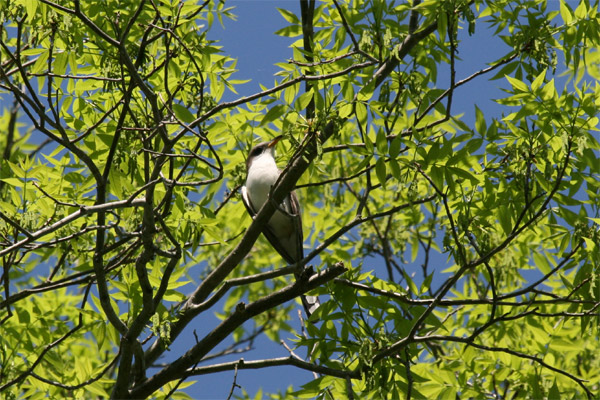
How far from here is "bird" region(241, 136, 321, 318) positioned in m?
6.82

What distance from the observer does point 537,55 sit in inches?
192

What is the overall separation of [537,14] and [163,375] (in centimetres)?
424

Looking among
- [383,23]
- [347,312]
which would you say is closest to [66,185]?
[347,312]

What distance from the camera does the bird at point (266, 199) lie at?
6.82 metres

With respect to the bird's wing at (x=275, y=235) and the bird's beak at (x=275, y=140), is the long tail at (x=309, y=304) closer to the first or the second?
the bird's wing at (x=275, y=235)

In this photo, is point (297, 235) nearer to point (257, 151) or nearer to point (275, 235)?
point (275, 235)

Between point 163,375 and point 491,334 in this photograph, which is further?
point 491,334

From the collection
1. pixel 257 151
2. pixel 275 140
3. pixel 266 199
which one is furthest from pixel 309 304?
pixel 257 151

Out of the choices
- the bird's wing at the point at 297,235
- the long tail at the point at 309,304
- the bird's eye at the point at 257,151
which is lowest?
the long tail at the point at 309,304

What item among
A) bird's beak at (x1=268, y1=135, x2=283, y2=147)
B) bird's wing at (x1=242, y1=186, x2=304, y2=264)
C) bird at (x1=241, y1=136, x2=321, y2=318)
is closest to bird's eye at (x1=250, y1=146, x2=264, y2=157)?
bird at (x1=241, y1=136, x2=321, y2=318)

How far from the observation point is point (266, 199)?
→ 7.01m

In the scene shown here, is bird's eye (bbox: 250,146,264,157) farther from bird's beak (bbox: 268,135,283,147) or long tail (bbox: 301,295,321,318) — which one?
long tail (bbox: 301,295,321,318)

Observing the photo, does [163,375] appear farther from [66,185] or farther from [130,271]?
[66,185]

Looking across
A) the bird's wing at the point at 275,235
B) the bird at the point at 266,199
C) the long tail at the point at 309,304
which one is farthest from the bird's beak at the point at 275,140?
the long tail at the point at 309,304
